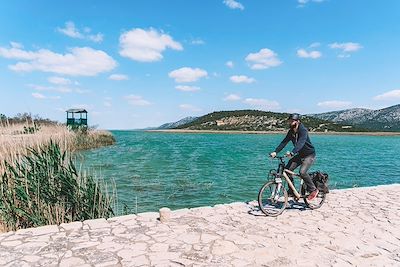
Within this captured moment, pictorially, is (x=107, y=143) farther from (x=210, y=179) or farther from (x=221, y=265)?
(x=221, y=265)

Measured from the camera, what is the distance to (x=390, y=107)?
143 m

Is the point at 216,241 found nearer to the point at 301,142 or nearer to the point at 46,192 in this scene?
the point at 301,142

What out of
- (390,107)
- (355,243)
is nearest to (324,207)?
(355,243)

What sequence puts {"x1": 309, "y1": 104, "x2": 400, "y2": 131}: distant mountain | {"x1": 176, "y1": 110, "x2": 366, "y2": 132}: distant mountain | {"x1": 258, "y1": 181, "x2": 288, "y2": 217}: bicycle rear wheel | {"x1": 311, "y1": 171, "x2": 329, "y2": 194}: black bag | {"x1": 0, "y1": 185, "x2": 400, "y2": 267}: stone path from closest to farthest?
{"x1": 0, "y1": 185, "x2": 400, "y2": 267}: stone path
{"x1": 258, "y1": 181, "x2": 288, "y2": 217}: bicycle rear wheel
{"x1": 311, "y1": 171, "x2": 329, "y2": 194}: black bag
{"x1": 176, "y1": 110, "x2": 366, "y2": 132}: distant mountain
{"x1": 309, "y1": 104, "x2": 400, "y2": 131}: distant mountain

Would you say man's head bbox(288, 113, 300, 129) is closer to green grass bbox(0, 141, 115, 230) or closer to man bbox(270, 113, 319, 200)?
man bbox(270, 113, 319, 200)

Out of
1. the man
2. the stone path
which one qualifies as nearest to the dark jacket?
the man

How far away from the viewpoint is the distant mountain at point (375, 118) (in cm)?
12557

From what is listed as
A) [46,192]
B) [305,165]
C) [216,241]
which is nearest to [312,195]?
[305,165]

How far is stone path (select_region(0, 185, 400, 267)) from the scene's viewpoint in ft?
16.2

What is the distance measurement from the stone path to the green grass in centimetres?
69

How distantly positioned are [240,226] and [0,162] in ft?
17.1

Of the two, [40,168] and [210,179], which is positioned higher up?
[40,168]

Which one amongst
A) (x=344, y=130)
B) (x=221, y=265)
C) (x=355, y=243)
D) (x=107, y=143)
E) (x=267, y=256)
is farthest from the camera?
(x=344, y=130)

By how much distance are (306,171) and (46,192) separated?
5768 mm
